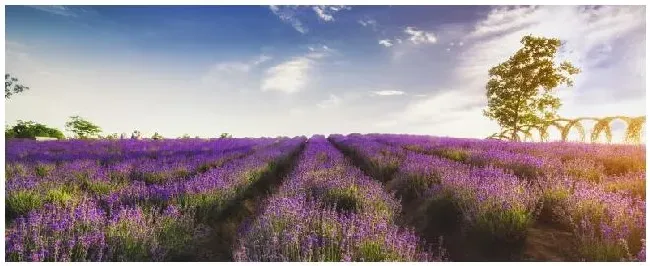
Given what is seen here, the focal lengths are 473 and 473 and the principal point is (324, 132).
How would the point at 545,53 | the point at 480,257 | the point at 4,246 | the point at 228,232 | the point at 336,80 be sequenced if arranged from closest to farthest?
the point at 4,246 → the point at 480,257 → the point at 228,232 → the point at 336,80 → the point at 545,53

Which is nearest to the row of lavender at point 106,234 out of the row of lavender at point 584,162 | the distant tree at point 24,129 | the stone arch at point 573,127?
the distant tree at point 24,129

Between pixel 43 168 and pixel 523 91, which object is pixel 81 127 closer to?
pixel 43 168

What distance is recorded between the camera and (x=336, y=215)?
291cm

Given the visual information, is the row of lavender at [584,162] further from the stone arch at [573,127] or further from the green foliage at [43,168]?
the green foliage at [43,168]

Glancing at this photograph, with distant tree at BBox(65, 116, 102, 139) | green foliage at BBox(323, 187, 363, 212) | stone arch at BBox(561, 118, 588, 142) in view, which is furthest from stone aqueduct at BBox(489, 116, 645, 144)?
distant tree at BBox(65, 116, 102, 139)

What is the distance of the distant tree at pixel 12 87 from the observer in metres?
3.60

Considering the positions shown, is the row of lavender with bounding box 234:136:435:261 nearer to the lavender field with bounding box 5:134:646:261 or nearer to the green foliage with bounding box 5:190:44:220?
the lavender field with bounding box 5:134:646:261

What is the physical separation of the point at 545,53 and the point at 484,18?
183 centimetres

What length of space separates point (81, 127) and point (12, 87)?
83cm

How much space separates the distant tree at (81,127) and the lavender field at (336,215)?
47 cm

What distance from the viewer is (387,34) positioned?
12.5 ft

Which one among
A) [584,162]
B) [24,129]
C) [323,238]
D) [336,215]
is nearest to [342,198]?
[336,215]
